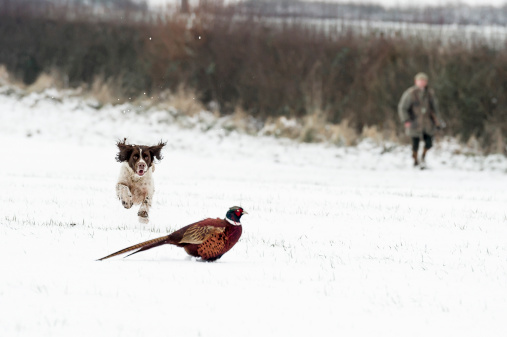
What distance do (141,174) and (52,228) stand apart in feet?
3.47

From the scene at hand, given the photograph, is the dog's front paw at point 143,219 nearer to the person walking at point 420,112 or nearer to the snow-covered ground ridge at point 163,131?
the person walking at point 420,112

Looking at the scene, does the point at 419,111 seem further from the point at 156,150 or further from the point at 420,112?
the point at 156,150

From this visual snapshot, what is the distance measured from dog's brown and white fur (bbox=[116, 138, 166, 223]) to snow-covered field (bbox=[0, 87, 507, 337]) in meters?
0.26

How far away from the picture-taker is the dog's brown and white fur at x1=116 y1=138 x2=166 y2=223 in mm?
7539

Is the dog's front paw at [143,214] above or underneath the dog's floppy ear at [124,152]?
underneath

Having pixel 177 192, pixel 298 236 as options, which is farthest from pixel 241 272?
pixel 177 192

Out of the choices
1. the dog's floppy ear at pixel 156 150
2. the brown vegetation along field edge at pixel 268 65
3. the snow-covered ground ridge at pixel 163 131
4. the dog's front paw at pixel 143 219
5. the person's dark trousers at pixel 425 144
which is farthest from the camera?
the brown vegetation along field edge at pixel 268 65

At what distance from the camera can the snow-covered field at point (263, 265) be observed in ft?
14.5

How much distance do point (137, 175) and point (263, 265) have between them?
7.54ft

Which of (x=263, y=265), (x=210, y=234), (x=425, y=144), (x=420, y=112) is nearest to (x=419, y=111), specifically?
(x=420, y=112)

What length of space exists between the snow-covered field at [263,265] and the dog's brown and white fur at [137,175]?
0.26 meters

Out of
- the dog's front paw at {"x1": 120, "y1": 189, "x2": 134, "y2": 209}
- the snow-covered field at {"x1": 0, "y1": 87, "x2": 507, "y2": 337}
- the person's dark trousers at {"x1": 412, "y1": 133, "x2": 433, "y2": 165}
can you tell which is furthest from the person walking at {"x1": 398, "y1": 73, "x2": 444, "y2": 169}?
the dog's front paw at {"x1": 120, "y1": 189, "x2": 134, "y2": 209}

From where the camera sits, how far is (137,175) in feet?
25.1

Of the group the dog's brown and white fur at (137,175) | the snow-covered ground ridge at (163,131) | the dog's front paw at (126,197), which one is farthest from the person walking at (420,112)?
the dog's front paw at (126,197)
